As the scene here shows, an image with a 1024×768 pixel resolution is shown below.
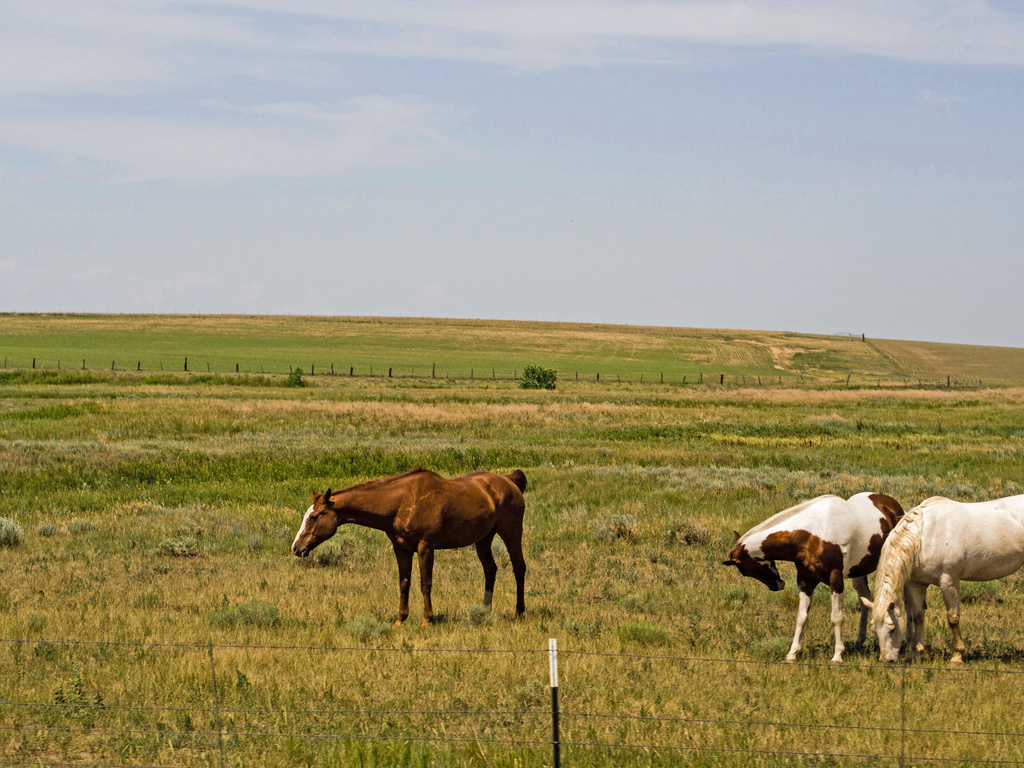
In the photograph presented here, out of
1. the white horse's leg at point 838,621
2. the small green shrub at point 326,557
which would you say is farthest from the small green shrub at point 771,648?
the small green shrub at point 326,557

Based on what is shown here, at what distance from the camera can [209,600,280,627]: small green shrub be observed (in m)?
10.8

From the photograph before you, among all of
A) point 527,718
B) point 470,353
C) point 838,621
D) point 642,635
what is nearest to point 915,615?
point 838,621

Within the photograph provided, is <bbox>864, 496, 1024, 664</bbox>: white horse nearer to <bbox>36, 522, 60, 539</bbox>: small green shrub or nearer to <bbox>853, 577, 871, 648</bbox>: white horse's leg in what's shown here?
<bbox>853, 577, 871, 648</bbox>: white horse's leg

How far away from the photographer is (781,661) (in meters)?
9.45

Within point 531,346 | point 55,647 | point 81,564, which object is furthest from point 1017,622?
point 531,346

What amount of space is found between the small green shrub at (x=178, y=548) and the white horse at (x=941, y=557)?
1142 cm

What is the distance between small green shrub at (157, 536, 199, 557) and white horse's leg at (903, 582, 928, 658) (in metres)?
11.7

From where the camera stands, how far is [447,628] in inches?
425

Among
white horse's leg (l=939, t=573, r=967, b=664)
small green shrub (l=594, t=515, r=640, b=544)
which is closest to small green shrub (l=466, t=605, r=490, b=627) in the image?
white horse's leg (l=939, t=573, r=967, b=664)

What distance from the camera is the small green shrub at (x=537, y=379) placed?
68.2 metres

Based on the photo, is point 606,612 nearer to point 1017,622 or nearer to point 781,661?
point 781,661

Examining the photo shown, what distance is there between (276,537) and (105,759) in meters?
10.6

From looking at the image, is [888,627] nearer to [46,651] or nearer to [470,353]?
[46,651]

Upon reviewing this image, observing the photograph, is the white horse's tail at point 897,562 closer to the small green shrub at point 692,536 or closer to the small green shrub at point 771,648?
the small green shrub at point 771,648
